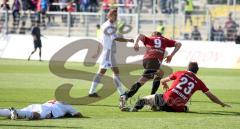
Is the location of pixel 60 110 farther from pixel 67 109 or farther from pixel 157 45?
pixel 157 45

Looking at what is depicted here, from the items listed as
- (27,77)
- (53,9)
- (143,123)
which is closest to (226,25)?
(53,9)

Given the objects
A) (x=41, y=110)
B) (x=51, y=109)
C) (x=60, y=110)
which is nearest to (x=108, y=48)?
(x=60, y=110)

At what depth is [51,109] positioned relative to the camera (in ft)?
48.6

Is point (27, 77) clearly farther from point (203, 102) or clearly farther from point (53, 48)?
point (53, 48)

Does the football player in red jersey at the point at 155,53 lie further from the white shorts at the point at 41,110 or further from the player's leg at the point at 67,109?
the white shorts at the point at 41,110

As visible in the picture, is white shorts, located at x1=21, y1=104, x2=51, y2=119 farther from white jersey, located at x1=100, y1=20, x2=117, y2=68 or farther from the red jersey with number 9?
white jersey, located at x1=100, y1=20, x2=117, y2=68

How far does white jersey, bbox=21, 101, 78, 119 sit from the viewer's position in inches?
578

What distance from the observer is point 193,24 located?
41938mm

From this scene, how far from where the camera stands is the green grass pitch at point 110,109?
45.8 ft

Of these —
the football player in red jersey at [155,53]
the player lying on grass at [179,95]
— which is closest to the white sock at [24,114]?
the player lying on grass at [179,95]

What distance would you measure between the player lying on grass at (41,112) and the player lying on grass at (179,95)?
2204 millimetres

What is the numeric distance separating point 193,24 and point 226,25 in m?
2.22

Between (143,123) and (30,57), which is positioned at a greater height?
(143,123)

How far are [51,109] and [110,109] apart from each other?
285 centimetres
